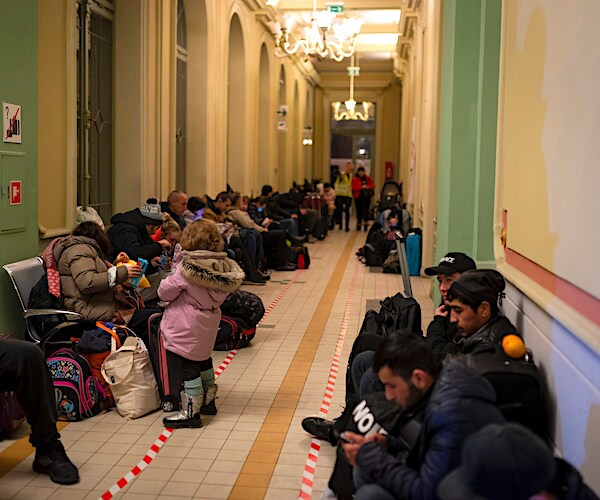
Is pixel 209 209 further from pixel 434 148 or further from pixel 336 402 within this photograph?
pixel 336 402

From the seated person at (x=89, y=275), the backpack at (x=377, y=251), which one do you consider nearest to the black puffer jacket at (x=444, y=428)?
the seated person at (x=89, y=275)

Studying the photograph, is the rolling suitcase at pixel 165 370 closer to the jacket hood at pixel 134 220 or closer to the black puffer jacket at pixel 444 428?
the jacket hood at pixel 134 220

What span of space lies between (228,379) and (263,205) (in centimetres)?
945

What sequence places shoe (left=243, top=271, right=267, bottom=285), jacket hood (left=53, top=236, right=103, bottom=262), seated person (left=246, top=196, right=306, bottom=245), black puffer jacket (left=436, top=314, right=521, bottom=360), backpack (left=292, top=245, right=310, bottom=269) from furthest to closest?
seated person (left=246, top=196, right=306, bottom=245) < backpack (left=292, top=245, right=310, bottom=269) < shoe (left=243, top=271, right=267, bottom=285) < jacket hood (left=53, top=236, right=103, bottom=262) < black puffer jacket (left=436, top=314, right=521, bottom=360)

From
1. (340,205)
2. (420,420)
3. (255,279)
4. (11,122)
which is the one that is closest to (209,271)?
(11,122)

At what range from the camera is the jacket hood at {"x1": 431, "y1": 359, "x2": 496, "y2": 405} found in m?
2.65

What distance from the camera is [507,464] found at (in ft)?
6.77

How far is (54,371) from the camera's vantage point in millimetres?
5418

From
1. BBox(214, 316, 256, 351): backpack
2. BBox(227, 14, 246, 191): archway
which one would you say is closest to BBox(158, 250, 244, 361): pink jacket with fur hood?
BBox(214, 316, 256, 351): backpack

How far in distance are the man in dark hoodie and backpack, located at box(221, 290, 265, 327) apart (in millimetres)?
801

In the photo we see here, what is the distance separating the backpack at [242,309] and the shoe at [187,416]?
89.1 inches

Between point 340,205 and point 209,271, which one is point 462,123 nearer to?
point 209,271

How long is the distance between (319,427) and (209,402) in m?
0.85

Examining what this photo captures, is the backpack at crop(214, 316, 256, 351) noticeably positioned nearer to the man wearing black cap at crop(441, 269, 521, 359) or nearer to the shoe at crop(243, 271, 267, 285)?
the man wearing black cap at crop(441, 269, 521, 359)
